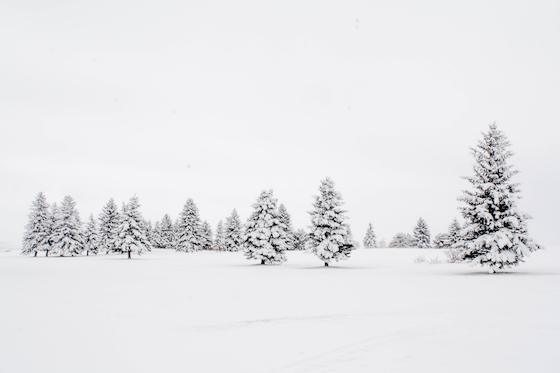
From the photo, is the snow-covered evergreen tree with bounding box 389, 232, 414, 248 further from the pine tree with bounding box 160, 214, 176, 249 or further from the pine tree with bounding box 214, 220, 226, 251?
the pine tree with bounding box 160, 214, 176, 249

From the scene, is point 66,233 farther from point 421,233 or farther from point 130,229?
point 421,233

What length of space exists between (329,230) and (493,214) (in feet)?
50.6

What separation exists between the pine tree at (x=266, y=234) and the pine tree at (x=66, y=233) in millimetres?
38605

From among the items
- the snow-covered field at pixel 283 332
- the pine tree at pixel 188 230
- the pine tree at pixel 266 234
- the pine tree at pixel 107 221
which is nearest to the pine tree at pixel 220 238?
the pine tree at pixel 188 230

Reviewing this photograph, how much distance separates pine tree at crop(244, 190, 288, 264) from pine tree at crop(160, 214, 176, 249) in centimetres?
5955

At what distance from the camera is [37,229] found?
65438 millimetres

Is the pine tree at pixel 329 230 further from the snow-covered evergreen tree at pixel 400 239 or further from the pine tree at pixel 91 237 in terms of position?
the snow-covered evergreen tree at pixel 400 239

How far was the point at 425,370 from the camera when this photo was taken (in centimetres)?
626

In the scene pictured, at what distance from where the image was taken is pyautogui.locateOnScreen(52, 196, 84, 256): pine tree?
62.6m

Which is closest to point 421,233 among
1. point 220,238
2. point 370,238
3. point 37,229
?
point 370,238

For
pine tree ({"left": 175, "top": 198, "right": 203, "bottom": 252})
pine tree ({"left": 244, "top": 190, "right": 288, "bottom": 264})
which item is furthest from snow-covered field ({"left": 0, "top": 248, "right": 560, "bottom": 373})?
pine tree ({"left": 175, "top": 198, "right": 203, "bottom": 252})

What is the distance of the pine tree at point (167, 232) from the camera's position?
96.9 metres

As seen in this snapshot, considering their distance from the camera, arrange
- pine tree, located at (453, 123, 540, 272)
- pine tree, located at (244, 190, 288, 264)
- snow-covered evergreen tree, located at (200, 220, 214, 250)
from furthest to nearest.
A: snow-covered evergreen tree, located at (200, 220, 214, 250) → pine tree, located at (244, 190, 288, 264) → pine tree, located at (453, 123, 540, 272)

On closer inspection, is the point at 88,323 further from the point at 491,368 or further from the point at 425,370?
the point at 491,368
